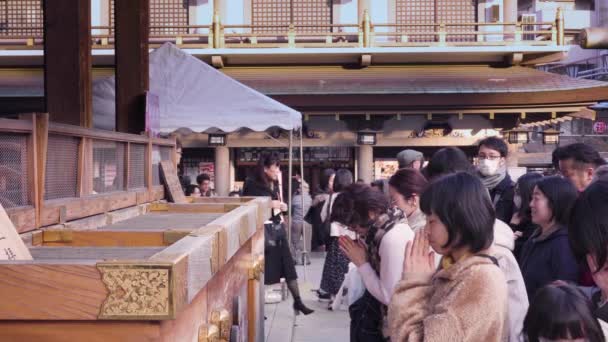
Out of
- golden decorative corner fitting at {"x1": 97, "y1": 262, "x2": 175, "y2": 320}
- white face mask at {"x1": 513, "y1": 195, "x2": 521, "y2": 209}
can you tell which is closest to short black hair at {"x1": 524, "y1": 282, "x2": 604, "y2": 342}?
golden decorative corner fitting at {"x1": 97, "y1": 262, "x2": 175, "y2": 320}

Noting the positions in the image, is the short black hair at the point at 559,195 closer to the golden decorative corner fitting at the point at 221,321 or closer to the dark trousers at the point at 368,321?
the dark trousers at the point at 368,321

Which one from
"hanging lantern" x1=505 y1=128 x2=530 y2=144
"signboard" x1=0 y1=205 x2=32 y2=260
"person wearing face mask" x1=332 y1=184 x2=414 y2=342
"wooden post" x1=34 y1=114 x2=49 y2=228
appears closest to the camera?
"signboard" x1=0 y1=205 x2=32 y2=260

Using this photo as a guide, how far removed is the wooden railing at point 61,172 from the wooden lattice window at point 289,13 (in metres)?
13.1

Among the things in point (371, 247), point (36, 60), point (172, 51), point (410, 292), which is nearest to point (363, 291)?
point (371, 247)

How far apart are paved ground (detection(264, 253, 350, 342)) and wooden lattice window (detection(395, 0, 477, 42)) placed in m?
9.74

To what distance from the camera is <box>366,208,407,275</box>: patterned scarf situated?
3.54 m

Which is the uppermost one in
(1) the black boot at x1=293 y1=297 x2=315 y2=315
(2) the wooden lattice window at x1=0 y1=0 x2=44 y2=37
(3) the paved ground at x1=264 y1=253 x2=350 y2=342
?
(2) the wooden lattice window at x1=0 y1=0 x2=44 y2=37

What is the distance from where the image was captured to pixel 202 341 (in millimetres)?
2137

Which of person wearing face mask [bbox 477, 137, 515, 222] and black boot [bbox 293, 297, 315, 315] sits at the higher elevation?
person wearing face mask [bbox 477, 137, 515, 222]

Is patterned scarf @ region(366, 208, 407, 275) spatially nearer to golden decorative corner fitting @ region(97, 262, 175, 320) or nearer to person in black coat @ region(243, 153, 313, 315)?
golden decorative corner fitting @ region(97, 262, 175, 320)

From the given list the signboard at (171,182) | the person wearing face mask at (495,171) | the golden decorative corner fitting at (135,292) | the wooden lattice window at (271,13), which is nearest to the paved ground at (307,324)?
the signboard at (171,182)

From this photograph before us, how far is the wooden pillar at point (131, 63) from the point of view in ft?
17.7

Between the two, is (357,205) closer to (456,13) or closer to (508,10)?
(456,13)

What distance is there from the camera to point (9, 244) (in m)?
1.90
